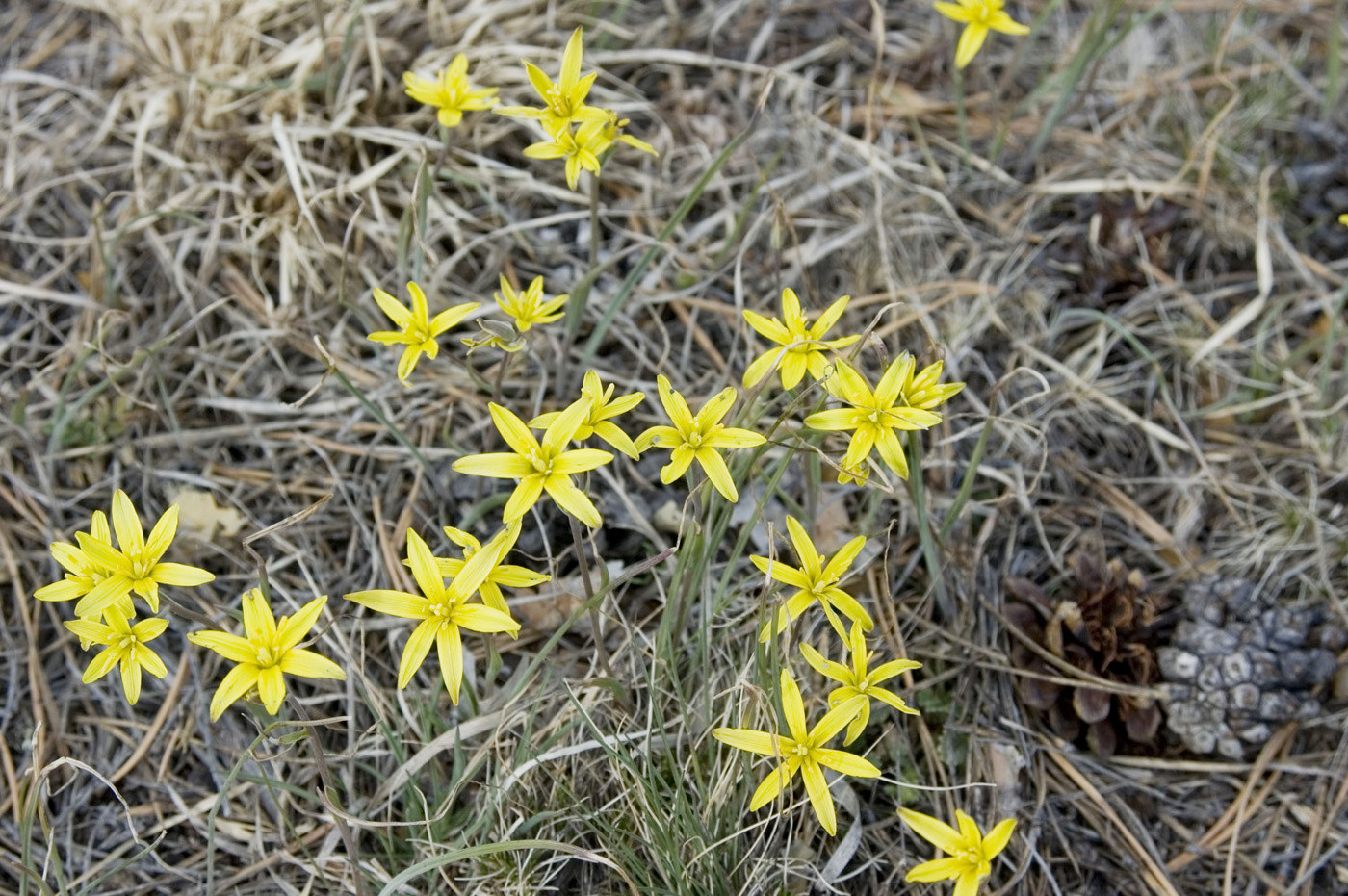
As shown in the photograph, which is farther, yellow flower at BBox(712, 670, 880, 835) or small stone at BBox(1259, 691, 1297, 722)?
small stone at BBox(1259, 691, 1297, 722)

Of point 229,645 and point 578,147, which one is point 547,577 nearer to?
point 229,645

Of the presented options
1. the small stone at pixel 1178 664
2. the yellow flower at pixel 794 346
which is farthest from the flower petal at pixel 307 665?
the small stone at pixel 1178 664

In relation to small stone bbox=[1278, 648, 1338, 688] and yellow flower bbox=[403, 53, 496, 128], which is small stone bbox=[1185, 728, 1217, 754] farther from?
yellow flower bbox=[403, 53, 496, 128]

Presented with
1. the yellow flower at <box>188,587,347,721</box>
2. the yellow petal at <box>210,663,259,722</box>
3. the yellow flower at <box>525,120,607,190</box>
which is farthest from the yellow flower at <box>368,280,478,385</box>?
the yellow petal at <box>210,663,259,722</box>

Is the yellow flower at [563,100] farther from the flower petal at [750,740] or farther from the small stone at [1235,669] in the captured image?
the small stone at [1235,669]

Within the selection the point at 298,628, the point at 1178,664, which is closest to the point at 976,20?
the point at 1178,664

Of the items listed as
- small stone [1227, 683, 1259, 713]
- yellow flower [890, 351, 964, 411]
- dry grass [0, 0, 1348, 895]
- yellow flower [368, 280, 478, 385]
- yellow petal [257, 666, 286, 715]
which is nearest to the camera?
yellow petal [257, 666, 286, 715]

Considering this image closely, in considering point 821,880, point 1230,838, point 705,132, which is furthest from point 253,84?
point 1230,838
